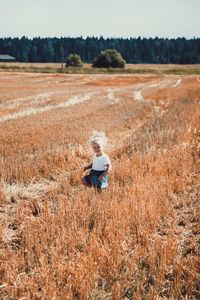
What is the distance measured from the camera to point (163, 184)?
26.5ft

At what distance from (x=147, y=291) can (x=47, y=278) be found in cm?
110

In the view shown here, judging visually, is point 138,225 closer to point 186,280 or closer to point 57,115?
point 186,280

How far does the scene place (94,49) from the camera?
184 metres

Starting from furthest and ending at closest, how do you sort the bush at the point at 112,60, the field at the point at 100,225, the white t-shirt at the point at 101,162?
the bush at the point at 112,60
the white t-shirt at the point at 101,162
the field at the point at 100,225

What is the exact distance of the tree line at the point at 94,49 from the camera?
559ft

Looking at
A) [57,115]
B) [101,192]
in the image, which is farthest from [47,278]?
[57,115]

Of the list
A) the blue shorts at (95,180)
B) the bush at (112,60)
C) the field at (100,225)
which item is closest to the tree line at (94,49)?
the bush at (112,60)

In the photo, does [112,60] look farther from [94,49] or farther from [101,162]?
[101,162]

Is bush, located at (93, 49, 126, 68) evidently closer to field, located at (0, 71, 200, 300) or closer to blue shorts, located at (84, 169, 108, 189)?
field, located at (0, 71, 200, 300)

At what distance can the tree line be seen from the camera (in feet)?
559

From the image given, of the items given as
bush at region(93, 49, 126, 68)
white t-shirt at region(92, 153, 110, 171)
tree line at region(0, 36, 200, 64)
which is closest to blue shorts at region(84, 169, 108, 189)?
white t-shirt at region(92, 153, 110, 171)

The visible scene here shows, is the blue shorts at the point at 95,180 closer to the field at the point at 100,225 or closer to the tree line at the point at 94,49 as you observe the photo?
the field at the point at 100,225

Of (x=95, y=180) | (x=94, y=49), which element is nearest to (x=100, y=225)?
(x=95, y=180)

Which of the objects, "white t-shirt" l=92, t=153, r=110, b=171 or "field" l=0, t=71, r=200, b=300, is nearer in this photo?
"field" l=0, t=71, r=200, b=300
